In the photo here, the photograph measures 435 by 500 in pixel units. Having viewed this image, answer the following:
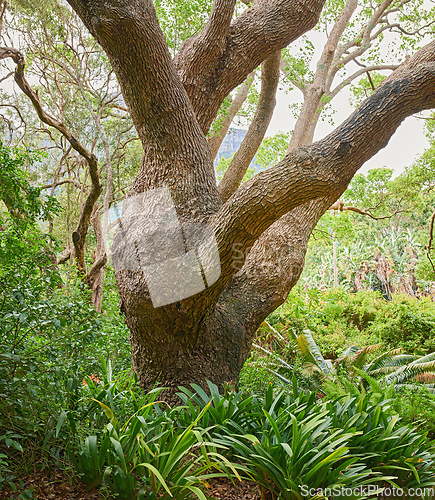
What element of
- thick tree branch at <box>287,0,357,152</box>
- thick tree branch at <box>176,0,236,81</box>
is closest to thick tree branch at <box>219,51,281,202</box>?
thick tree branch at <box>287,0,357,152</box>

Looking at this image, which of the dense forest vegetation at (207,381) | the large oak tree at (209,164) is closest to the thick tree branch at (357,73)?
the dense forest vegetation at (207,381)

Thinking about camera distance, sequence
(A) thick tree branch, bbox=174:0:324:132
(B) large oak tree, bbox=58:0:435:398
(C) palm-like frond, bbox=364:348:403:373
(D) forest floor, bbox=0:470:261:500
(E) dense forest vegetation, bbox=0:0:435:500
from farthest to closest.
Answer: (C) palm-like frond, bbox=364:348:403:373 < (A) thick tree branch, bbox=174:0:324:132 < (B) large oak tree, bbox=58:0:435:398 < (E) dense forest vegetation, bbox=0:0:435:500 < (D) forest floor, bbox=0:470:261:500

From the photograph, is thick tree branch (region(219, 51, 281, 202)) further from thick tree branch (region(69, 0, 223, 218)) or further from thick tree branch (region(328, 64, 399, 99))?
thick tree branch (region(328, 64, 399, 99))

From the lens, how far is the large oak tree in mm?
2846

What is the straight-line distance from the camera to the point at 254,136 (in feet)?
18.7

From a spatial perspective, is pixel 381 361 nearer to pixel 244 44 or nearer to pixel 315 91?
pixel 315 91

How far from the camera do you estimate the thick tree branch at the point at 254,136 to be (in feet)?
17.9

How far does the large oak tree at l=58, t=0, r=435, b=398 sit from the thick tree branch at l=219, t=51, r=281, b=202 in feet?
4.89

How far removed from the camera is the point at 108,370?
10.1ft

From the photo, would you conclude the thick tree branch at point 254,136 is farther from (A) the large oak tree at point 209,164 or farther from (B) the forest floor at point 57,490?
(B) the forest floor at point 57,490

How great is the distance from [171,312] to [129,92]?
5.92 ft

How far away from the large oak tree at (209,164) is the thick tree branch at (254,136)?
4.89 feet

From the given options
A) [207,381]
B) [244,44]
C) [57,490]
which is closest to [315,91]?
[244,44]

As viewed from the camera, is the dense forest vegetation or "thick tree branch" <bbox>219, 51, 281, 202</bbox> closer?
the dense forest vegetation
